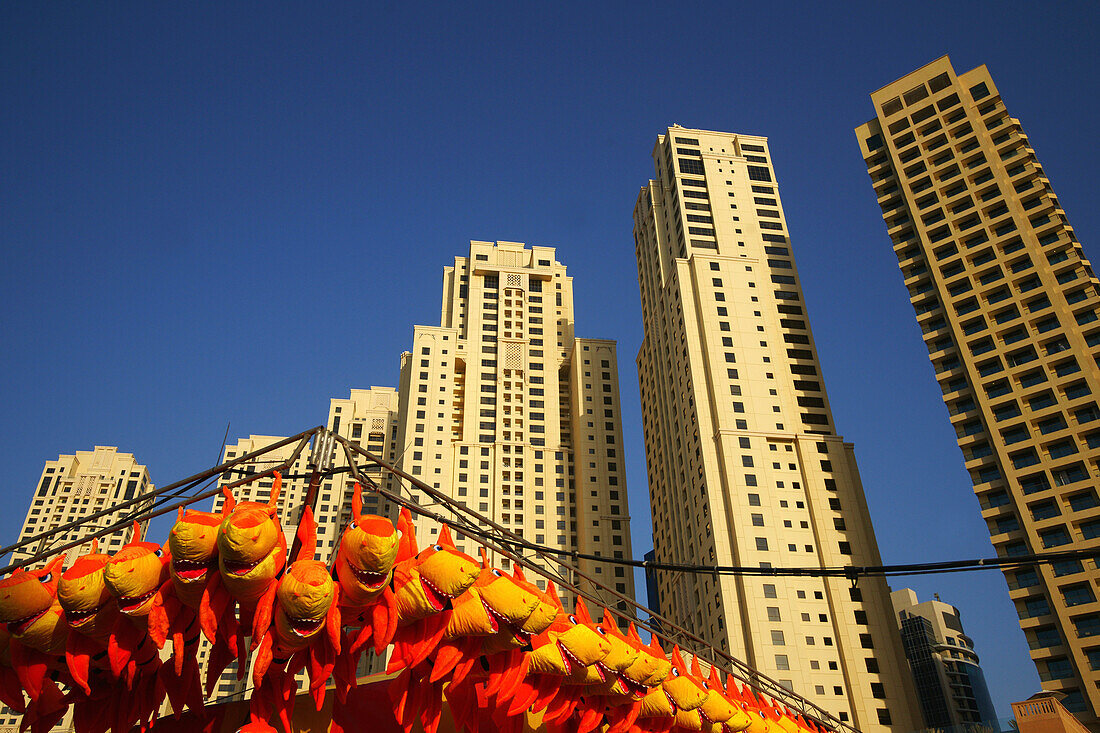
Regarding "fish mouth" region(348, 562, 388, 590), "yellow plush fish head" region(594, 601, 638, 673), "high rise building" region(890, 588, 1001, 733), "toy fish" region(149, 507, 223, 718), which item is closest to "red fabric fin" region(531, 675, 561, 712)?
"yellow plush fish head" region(594, 601, 638, 673)

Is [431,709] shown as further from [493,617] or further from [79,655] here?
[79,655]

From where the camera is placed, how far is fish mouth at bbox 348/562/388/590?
8.34 m

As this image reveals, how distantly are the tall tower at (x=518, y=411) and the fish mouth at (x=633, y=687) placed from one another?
50051mm

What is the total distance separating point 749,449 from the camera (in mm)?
51125

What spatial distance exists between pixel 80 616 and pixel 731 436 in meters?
45.8

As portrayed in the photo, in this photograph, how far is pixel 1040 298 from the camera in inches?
1780

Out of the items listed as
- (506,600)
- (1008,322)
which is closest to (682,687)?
(506,600)

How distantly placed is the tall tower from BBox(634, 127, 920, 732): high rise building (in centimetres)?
555

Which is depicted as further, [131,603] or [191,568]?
[131,603]

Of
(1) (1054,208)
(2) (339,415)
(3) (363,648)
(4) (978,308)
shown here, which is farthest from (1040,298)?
(2) (339,415)

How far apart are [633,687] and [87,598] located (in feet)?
22.1

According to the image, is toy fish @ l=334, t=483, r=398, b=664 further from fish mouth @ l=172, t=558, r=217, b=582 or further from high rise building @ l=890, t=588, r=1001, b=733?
high rise building @ l=890, t=588, r=1001, b=733

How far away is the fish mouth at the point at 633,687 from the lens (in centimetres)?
1095

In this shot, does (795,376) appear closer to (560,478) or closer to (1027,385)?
Result: (1027,385)
